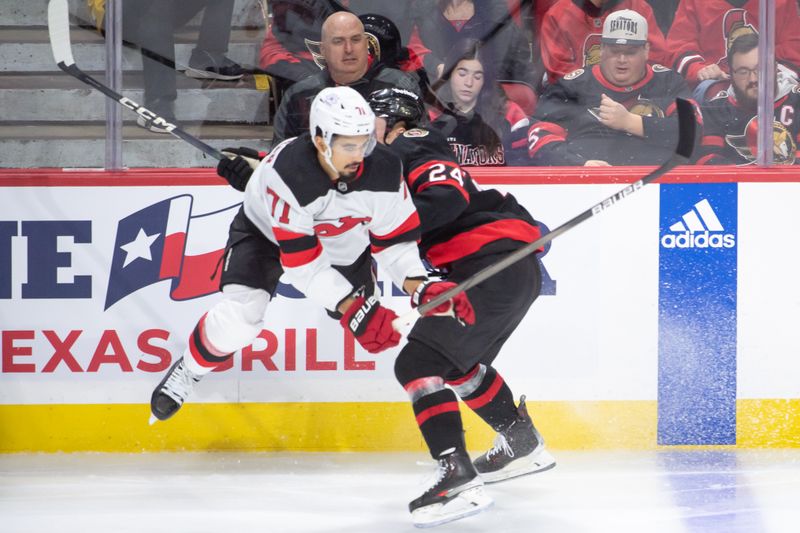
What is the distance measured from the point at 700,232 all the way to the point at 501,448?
3.28 feet

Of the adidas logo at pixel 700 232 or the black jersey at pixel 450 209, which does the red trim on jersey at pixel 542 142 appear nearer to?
the adidas logo at pixel 700 232

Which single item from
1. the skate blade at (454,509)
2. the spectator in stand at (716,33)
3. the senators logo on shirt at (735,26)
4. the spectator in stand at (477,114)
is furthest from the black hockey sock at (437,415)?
the senators logo on shirt at (735,26)

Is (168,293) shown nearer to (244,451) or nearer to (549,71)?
(244,451)

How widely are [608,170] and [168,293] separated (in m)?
1.47

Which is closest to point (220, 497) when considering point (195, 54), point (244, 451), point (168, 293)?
point (244, 451)

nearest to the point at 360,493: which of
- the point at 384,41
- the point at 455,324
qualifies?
the point at 455,324

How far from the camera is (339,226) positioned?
3.02m

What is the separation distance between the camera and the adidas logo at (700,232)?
372 cm

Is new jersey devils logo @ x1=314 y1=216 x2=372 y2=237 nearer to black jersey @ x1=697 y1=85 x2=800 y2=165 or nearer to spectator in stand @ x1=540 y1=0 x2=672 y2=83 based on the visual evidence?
spectator in stand @ x1=540 y1=0 x2=672 y2=83

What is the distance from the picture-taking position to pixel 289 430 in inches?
149

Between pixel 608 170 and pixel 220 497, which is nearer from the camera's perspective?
pixel 220 497

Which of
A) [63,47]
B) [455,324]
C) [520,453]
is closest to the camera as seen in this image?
[455,324]

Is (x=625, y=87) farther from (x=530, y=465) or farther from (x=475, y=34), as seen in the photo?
(x=530, y=465)

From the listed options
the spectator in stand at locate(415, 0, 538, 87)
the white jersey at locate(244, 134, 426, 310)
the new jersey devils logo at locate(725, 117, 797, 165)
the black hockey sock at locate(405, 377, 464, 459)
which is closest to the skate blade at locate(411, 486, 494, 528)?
the black hockey sock at locate(405, 377, 464, 459)
